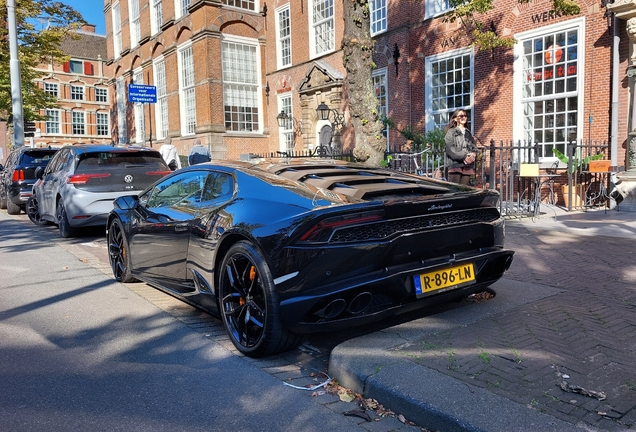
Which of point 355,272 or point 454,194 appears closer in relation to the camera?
point 355,272

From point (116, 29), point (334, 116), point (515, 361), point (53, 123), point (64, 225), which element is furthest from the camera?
point (53, 123)

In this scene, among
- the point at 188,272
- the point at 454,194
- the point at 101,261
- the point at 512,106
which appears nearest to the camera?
the point at 454,194

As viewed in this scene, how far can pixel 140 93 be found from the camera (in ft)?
58.7

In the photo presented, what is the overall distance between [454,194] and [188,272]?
229 cm

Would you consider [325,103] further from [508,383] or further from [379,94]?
[508,383]

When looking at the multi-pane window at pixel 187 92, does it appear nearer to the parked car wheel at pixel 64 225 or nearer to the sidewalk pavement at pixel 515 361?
the parked car wheel at pixel 64 225

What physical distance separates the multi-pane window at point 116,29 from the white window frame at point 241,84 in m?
15.1

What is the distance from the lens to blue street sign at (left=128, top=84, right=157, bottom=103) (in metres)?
17.7

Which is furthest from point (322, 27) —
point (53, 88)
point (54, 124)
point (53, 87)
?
point (53, 87)

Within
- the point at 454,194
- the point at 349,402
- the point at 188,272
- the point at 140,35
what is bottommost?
the point at 349,402

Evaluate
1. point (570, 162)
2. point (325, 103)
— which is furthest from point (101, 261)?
point (325, 103)

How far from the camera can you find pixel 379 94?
18797 mm

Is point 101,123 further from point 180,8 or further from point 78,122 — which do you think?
point 180,8

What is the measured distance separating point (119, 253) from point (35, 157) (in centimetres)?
960
